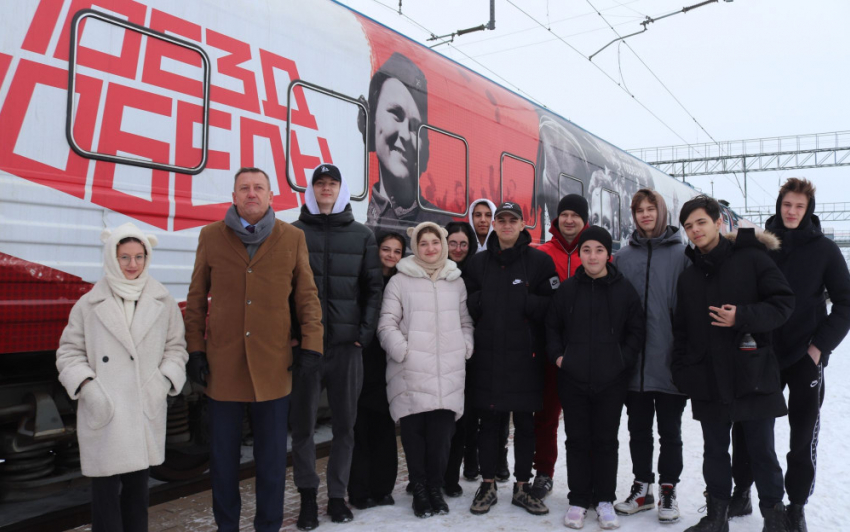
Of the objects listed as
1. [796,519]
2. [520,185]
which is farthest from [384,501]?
[520,185]

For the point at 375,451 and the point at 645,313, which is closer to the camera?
the point at 645,313

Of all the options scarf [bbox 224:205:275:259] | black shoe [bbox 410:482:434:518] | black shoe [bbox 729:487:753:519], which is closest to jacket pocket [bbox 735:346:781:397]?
black shoe [bbox 729:487:753:519]

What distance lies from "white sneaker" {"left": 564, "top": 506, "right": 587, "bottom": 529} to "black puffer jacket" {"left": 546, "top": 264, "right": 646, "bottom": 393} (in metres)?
0.65

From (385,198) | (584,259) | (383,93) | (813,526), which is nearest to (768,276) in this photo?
(584,259)

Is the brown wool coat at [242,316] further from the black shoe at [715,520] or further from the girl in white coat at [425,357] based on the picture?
the black shoe at [715,520]

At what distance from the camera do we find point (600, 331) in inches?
132

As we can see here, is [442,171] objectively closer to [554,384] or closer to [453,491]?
[554,384]

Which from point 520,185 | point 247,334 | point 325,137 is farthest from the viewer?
point 520,185

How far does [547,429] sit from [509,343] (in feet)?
2.48

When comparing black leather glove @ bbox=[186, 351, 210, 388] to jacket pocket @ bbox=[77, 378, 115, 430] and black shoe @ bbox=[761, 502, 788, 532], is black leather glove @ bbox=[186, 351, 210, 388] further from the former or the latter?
black shoe @ bbox=[761, 502, 788, 532]

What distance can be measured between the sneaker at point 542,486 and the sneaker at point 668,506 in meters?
0.65

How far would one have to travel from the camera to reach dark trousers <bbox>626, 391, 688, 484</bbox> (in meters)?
3.46

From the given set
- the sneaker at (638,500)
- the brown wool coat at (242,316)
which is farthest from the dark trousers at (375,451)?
the sneaker at (638,500)

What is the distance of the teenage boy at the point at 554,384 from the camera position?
3910mm
